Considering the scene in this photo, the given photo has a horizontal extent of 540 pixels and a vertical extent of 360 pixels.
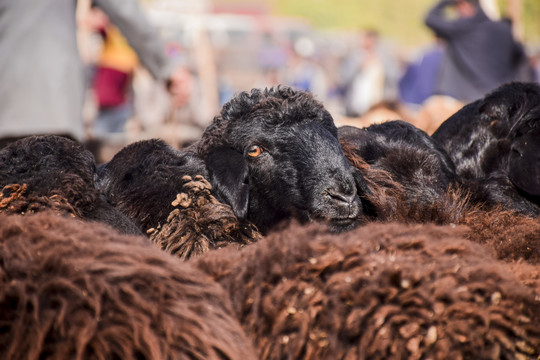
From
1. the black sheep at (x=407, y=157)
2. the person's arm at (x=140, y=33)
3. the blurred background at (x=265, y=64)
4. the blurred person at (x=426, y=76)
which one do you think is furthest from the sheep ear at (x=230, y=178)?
the blurred person at (x=426, y=76)

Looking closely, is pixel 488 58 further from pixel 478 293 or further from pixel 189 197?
pixel 478 293

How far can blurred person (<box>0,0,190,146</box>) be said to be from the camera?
14.6ft

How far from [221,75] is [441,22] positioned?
15.8 m

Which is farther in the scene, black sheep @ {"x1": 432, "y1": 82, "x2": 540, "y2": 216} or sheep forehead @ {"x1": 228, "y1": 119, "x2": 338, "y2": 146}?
black sheep @ {"x1": 432, "y1": 82, "x2": 540, "y2": 216}

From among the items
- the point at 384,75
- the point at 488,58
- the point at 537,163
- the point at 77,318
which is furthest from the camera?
the point at 384,75

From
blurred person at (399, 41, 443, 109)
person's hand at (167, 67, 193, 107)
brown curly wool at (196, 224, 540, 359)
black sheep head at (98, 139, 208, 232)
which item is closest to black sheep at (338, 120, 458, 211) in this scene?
black sheep head at (98, 139, 208, 232)

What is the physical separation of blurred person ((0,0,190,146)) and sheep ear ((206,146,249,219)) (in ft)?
6.43

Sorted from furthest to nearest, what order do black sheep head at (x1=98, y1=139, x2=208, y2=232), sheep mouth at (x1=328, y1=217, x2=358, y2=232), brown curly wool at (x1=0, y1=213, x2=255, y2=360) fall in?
black sheep head at (x1=98, y1=139, x2=208, y2=232)
sheep mouth at (x1=328, y1=217, x2=358, y2=232)
brown curly wool at (x1=0, y1=213, x2=255, y2=360)

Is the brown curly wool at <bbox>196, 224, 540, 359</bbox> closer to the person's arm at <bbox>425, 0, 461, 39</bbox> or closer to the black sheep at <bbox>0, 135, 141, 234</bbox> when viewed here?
the black sheep at <bbox>0, 135, 141, 234</bbox>

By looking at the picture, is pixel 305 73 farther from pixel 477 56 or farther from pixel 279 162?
pixel 279 162

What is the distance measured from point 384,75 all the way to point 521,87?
11575 mm

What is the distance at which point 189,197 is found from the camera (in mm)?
2855

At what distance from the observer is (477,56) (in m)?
8.19

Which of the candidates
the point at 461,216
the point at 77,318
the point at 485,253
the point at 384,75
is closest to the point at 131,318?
the point at 77,318
